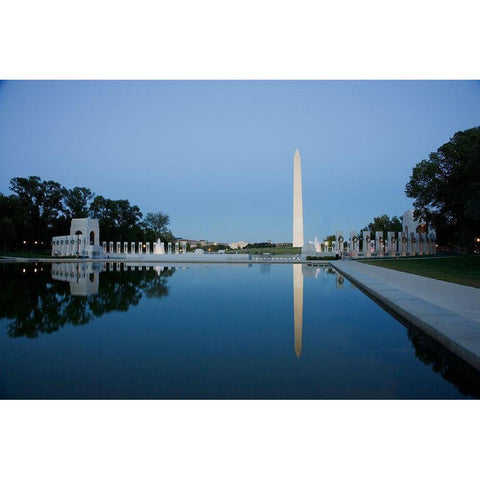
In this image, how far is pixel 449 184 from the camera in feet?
86.0

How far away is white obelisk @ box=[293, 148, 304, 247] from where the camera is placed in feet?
125

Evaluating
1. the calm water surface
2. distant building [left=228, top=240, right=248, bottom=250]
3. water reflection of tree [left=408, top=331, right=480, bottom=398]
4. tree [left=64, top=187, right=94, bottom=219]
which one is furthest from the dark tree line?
water reflection of tree [left=408, top=331, right=480, bottom=398]

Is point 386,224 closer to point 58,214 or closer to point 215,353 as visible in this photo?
point 58,214

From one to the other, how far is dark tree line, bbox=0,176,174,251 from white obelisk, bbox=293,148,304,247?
22.8 meters

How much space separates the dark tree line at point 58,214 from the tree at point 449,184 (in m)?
34.4

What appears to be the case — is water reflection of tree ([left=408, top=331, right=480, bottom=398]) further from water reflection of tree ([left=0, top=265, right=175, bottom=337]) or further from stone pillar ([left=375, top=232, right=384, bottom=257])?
stone pillar ([left=375, top=232, right=384, bottom=257])

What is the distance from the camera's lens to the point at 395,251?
37.3m

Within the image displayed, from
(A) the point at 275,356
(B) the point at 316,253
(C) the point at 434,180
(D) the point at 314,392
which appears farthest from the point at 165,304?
(B) the point at 316,253

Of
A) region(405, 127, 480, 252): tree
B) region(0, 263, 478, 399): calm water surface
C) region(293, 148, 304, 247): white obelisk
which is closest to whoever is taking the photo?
region(0, 263, 478, 399): calm water surface

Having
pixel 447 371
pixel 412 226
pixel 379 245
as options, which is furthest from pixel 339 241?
pixel 447 371

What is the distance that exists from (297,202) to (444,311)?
3140cm

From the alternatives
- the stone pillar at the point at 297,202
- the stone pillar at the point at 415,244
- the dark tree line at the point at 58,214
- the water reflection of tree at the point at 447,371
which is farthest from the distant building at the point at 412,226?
the water reflection of tree at the point at 447,371

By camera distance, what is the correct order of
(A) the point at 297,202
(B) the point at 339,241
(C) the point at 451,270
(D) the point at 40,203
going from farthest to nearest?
(D) the point at 40,203, (B) the point at 339,241, (A) the point at 297,202, (C) the point at 451,270

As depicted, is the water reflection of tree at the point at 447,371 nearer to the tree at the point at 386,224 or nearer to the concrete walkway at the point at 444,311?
the concrete walkway at the point at 444,311
